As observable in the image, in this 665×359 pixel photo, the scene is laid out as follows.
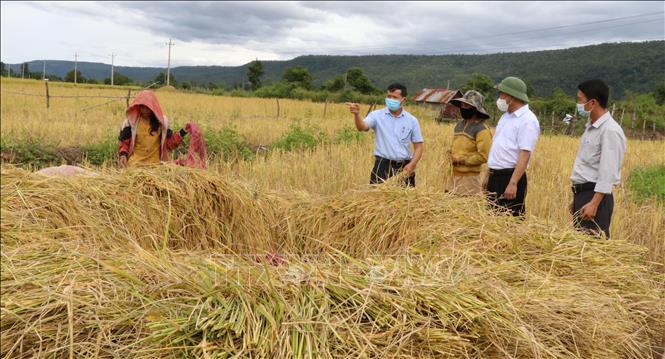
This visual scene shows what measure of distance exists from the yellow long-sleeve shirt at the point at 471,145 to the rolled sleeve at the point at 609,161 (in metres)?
0.92

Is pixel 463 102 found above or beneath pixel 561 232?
above

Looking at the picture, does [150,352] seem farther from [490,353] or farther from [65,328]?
[490,353]

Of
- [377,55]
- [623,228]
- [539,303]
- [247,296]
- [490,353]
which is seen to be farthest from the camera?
[377,55]

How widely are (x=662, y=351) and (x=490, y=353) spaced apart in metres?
1.17

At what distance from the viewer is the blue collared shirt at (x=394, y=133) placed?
454cm

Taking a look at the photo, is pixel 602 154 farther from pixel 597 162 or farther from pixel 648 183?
pixel 648 183

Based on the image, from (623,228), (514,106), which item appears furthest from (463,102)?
(623,228)

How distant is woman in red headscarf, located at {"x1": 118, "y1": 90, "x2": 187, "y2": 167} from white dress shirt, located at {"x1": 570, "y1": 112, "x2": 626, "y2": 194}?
2999 millimetres

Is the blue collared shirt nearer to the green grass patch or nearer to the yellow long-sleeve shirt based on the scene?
the yellow long-sleeve shirt

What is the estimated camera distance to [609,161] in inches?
131

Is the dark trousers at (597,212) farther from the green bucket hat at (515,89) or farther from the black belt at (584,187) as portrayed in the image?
the green bucket hat at (515,89)

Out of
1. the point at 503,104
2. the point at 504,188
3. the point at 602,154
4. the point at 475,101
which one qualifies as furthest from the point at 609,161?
the point at 475,101

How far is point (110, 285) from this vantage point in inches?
60.7

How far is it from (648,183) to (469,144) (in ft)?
17.5
